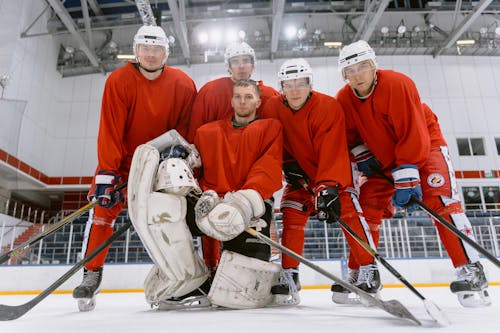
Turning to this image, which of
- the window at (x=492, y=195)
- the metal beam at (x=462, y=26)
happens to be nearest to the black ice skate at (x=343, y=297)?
the metal beam at (x=462, y=26)

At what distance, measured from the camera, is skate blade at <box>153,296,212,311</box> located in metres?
1.69

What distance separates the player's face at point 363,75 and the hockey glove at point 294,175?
1.88 ft

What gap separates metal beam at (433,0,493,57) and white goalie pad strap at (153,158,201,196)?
32.8 feet

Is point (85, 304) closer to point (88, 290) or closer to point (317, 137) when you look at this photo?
point (88, 290)

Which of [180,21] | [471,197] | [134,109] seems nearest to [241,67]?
[134,109]

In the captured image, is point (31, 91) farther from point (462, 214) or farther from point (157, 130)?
point (462, 214)

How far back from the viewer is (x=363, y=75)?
206 centimetres

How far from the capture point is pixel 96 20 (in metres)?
10.5

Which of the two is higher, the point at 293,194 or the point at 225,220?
the point at 293,194

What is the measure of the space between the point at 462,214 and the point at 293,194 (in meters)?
0.92

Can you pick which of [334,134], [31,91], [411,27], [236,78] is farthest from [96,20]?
[334,134]

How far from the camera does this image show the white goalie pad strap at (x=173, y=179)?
1525 mm

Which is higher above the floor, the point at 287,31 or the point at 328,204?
the point at 287,31

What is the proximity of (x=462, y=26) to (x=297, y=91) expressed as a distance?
990cm
